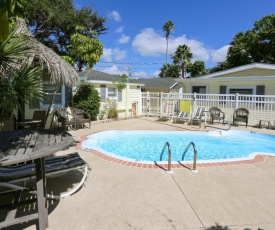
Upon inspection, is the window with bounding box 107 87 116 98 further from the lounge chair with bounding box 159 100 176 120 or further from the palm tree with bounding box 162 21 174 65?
the palm tree with bounding box 162 21 174 65

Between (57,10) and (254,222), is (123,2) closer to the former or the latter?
(57,10)

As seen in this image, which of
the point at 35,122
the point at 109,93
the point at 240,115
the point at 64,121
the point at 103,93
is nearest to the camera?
the point at 35,122

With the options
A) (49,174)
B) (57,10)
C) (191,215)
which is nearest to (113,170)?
(49,174)

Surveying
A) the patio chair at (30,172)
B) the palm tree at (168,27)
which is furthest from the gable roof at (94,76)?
the palm tree at (168,27)

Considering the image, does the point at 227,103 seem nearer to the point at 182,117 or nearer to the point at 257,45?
the point at 182,117

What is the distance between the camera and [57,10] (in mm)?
20391

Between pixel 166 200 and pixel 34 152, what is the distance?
2.49 meters

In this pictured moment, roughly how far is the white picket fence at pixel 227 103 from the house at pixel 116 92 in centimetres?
107

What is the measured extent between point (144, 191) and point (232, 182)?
204 centimetres

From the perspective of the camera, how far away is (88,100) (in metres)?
13.9

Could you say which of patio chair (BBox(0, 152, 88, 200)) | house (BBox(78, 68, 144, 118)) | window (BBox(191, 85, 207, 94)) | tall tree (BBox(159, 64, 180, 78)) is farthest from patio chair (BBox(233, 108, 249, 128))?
tall tree (BBox(159, 64, 180, 78))

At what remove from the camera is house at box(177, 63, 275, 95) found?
15.4m

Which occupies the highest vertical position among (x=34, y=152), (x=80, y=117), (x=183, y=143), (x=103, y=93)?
(x=103, y=93)

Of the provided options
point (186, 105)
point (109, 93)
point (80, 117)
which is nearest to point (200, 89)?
point (186, 105)
